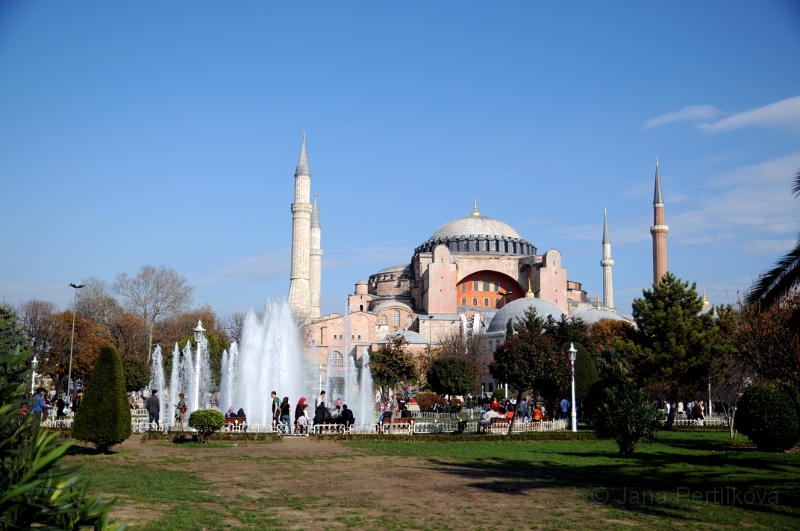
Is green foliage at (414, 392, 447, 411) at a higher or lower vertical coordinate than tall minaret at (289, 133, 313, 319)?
lower

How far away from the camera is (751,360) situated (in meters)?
17.7

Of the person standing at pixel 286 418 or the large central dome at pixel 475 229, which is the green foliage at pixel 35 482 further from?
the large central dome at pixel 475 229

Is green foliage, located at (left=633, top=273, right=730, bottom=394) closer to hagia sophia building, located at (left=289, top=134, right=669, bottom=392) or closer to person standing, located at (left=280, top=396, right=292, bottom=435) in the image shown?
person standing, located at (left=280, top=396, right=292, bottom=435)

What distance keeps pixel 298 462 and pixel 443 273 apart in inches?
1779

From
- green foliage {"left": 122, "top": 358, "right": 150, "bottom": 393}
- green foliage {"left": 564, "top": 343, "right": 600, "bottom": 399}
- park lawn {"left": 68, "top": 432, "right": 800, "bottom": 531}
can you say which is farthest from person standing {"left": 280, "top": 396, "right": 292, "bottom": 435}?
green foliage {"left": 122, "top": 358, "right": 150, "bottom": 393}

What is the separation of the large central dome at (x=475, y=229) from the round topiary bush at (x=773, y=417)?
5035 cm

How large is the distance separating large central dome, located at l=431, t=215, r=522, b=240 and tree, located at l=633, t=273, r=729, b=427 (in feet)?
137

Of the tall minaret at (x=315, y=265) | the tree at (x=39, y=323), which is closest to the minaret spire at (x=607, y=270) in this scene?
the tall minaret at (x=315, y=265)

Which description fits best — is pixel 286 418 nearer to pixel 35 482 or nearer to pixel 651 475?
pixel 651 475

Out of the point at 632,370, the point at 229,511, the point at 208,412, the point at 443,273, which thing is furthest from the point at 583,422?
the point at 443,273

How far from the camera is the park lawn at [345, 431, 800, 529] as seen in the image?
717cm

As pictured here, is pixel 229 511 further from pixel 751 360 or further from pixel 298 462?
pixel 751 360

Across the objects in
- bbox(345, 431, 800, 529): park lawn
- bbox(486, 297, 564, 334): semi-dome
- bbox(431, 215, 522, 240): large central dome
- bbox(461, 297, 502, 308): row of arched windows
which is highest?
bbox(431, 215, 522, 240): large central dome

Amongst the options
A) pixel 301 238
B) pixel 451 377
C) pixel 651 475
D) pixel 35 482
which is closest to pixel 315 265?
pixel 301 238
